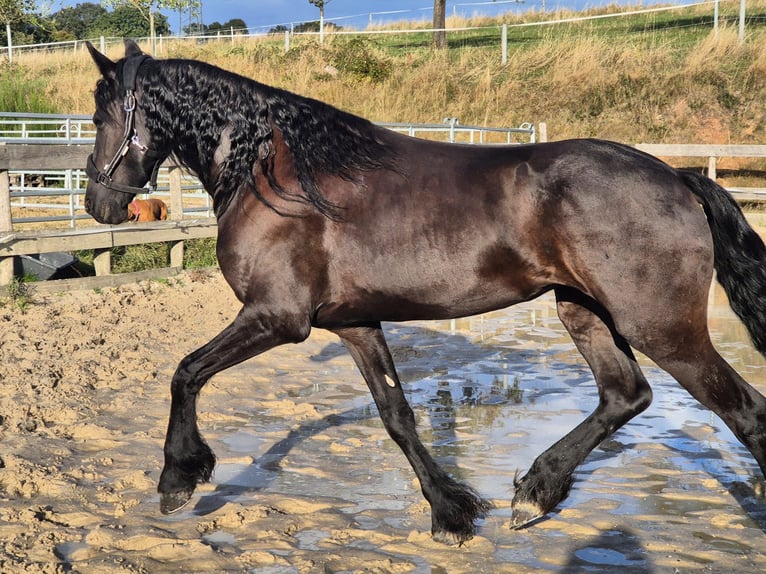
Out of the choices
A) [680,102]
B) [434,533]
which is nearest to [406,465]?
[434,533]

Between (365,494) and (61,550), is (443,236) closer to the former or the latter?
(365,494)

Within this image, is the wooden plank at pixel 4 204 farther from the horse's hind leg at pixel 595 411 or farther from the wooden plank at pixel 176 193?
the horse's hind leg at pixel 595 411

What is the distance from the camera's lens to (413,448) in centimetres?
387

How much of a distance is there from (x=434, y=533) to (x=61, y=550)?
4.81 ft

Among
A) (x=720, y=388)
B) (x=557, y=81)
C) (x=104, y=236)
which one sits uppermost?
(x=557, y=81)

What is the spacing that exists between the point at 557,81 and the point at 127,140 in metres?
22.1

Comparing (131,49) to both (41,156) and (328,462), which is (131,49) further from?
(41,156)

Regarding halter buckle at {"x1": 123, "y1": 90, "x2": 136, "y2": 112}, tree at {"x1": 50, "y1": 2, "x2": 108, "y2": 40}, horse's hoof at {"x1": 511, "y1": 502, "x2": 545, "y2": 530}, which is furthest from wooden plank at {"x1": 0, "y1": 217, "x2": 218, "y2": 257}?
tree at {"x1": 50, "y1": 2, "x2": 108, "y2": 40}

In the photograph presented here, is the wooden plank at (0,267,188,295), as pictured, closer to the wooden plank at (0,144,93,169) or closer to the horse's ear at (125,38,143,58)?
the wooden plank at (0,144,93,169)

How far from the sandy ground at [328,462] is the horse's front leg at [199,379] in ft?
0.55

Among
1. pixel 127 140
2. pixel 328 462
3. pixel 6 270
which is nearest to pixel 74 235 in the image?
pixel 6 270

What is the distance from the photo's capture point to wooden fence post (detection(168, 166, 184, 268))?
979 cm

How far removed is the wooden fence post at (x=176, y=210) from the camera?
385 inches

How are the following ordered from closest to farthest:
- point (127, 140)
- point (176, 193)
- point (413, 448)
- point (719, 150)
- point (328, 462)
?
point (413, 448)
point (127, 140)
point (328, 462)
point (176, 193)
point (719, 150)
